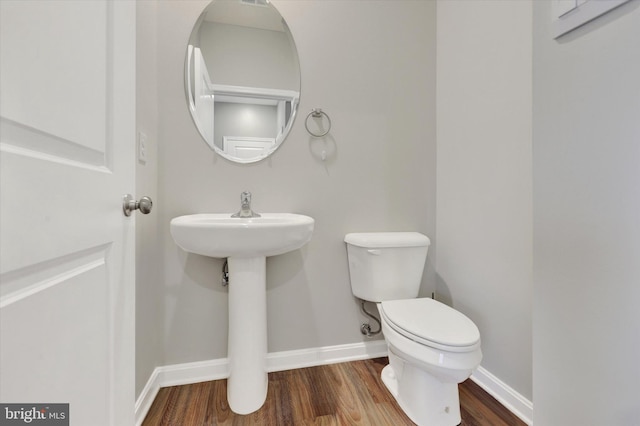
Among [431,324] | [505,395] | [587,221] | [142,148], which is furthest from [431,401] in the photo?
[142,148]

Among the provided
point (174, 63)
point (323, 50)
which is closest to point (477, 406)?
point (323, 50)

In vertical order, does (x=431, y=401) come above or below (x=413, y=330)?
below

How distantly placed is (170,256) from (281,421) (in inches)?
34.9

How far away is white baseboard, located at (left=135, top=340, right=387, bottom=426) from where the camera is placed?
1.25m

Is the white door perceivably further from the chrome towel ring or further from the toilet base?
the toilet base

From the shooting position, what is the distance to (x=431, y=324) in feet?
3.49

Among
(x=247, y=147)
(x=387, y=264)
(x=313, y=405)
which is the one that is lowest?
(x=313, y=405)

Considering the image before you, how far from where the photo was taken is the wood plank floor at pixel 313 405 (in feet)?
3.63

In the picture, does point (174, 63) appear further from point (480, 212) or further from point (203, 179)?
point (480, 212)

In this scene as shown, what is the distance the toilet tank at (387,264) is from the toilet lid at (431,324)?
131 millimetres

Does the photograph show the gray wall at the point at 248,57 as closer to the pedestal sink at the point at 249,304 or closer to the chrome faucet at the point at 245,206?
the chrome faucet at the point at 245,206

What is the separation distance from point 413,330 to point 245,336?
70 centimetres

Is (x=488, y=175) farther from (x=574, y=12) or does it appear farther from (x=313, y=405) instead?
(x=313, y=405)

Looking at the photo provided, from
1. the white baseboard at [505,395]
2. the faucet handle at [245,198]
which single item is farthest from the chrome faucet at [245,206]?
the white baseboard at [505,395]
